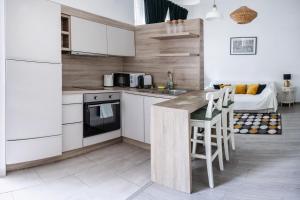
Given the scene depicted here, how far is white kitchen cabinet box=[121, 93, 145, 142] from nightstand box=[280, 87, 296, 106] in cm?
496

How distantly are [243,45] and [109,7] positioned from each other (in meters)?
4.81

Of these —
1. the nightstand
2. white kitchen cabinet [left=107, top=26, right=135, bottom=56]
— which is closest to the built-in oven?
white kitchen cabinet [left=107, top=26, right=135, bottom=56]

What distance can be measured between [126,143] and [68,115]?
1.01m

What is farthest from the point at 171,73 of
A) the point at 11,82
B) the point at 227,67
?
the point at 227,67

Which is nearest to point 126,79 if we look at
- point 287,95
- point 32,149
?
point 32,149

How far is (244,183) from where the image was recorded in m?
2.36

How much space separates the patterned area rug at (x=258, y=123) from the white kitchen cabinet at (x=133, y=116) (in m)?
1.86

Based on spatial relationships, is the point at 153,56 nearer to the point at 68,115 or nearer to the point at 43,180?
the point at 68,115

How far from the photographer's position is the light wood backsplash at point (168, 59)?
3480mm

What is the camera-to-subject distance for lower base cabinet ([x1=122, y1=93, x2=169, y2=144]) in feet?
10.8

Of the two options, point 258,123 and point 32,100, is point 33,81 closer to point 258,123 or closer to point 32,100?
point 32,100

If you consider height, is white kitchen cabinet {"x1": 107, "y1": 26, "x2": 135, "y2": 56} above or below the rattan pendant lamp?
below

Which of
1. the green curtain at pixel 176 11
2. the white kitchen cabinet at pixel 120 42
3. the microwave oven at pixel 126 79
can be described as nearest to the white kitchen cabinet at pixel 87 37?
the white kitchen cabinet at pixel 120 42

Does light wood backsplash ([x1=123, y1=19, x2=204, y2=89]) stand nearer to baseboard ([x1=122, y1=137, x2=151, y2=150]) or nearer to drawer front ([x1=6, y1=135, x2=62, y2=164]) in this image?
baseboard ([x1=122, y1=137, x2=151, y2=150])
